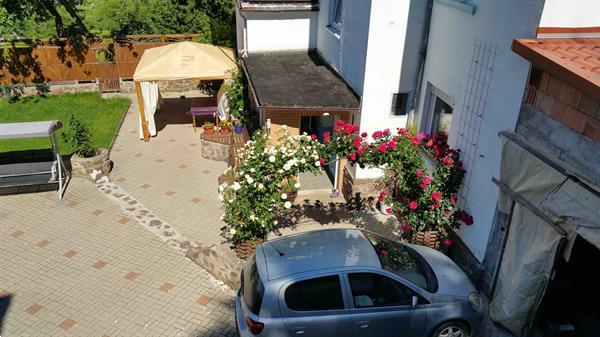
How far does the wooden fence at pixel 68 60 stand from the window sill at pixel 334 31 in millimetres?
9928

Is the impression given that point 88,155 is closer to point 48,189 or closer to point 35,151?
point 48,189

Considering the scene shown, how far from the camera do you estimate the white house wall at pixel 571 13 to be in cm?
592

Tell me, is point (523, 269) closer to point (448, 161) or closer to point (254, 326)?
point (448, 161)

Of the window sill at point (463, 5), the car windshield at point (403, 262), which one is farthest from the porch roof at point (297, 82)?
the car windshield at point (403, 262)

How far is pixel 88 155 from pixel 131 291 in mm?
5786

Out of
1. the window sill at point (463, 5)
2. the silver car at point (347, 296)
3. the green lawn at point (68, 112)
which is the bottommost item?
the green lawn at point (68, 112)

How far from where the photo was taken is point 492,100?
7.31m

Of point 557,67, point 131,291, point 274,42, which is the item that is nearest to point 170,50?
point 274,42

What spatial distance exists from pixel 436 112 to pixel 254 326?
602 cm

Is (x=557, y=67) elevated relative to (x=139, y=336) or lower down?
elevated

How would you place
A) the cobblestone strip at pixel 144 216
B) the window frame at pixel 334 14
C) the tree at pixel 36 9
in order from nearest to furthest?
the cobblestone strip at pixel 144 216
the window frame at pixel 334 14
the tree at pixel 36 9

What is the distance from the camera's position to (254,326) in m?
6.38

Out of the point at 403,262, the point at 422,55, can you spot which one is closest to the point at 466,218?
the point at 403,262

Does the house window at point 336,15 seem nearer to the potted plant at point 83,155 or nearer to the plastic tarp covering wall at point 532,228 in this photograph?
the plastic tarp covering wall at point 532,228
